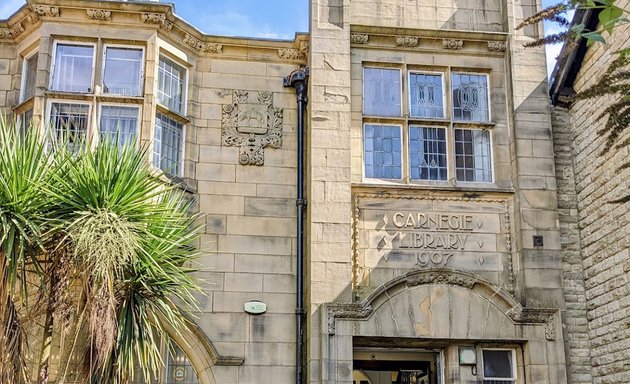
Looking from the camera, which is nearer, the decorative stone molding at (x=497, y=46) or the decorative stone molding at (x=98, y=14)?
the decorative stone molding at (x=98, y=14)

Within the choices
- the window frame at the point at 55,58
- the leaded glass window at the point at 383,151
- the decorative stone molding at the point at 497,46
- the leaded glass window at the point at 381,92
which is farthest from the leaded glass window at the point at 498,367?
the window frame at the point at 55,58

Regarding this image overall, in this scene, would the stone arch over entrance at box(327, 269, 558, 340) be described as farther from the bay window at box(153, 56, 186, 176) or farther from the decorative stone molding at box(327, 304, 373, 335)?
the bay window at box(153, 56, 186, 176)

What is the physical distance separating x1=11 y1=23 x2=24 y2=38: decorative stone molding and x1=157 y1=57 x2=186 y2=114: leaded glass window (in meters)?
2.01

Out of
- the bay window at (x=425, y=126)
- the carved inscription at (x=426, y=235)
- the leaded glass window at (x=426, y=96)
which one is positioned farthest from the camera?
the leaded glass window at (x=426, y=96)

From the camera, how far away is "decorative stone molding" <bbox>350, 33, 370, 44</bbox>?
11742 mm

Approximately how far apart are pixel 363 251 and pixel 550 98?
3.78 metres

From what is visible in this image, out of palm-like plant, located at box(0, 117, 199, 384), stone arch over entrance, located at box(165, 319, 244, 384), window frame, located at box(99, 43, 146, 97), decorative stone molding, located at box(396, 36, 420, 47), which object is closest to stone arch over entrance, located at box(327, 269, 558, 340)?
stone arch over entrance, located at box(165, 319, 244, 384)

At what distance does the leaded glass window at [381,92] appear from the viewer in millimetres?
11711

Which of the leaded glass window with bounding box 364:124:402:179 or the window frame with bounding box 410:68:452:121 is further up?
the window frame with bounding box 410:68:452:121

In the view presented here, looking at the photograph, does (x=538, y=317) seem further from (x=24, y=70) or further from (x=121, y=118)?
(x=24, y=70)

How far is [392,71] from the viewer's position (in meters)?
11.9

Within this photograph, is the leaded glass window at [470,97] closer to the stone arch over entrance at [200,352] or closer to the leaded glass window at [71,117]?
the stone arch over entrance at [200,352]

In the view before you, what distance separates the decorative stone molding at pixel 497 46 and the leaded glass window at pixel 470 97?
0.41 m

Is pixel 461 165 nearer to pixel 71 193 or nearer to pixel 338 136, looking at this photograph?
pixel 338 136
